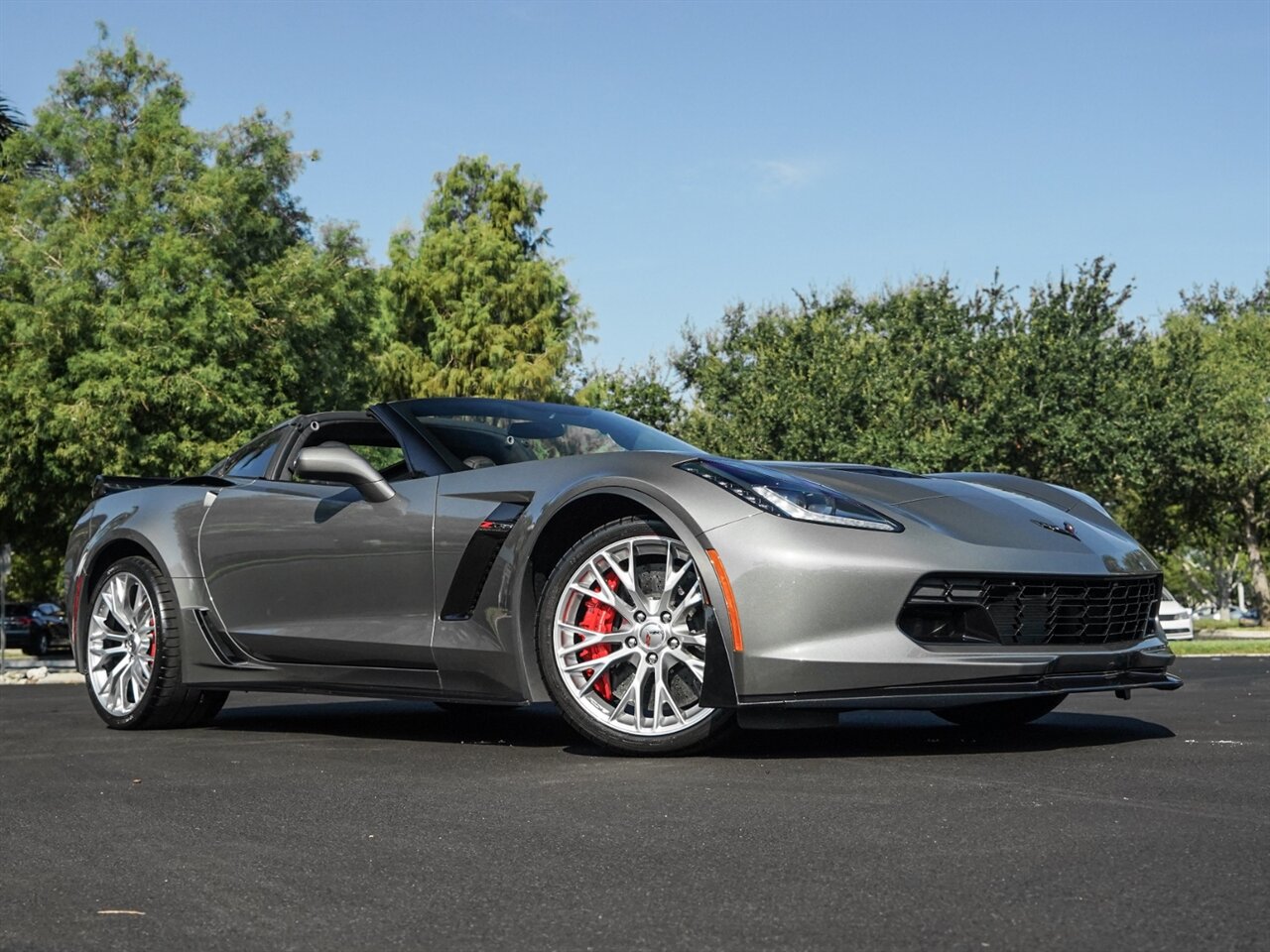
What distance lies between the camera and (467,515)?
590 centimetres

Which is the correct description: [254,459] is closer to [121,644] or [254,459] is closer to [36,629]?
[121,644]

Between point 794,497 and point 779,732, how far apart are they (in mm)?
1467

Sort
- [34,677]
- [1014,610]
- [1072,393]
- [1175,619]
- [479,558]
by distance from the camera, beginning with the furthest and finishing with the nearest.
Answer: [1072,393] → [1175,619] → [34,677] → [479,558] → [1014,610]

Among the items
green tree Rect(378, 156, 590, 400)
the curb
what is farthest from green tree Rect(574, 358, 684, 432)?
the curb

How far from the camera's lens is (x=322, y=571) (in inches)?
253

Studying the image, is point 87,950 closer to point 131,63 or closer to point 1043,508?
point 1043,508

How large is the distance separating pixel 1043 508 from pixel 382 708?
13.7 feet

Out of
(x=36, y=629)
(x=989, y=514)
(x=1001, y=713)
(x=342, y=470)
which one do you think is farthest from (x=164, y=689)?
(x=36, y=629)

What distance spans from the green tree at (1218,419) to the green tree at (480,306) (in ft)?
49.9

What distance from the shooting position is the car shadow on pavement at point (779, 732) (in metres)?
5.65

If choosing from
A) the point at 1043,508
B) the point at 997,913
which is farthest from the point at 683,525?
the point at 997,913

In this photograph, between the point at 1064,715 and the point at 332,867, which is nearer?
the point at 332,867

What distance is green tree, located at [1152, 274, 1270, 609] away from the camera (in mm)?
34219

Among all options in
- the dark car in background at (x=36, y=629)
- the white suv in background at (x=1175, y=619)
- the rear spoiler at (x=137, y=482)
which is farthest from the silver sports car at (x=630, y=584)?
the dark car in background at (x=36, y=629)
